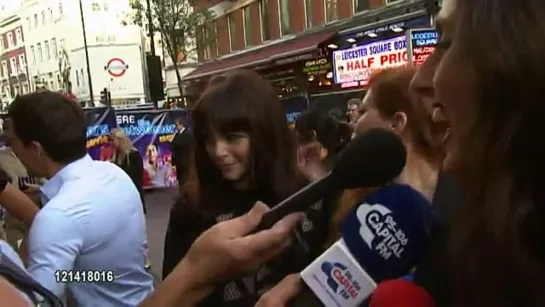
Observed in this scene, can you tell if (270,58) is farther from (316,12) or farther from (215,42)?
(215,42)

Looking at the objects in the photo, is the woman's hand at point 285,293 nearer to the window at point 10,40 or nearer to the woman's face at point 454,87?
the woman's face at point 454,87

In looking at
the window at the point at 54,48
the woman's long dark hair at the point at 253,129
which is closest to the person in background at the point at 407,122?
the woman's long dark hair at the point at 253,129

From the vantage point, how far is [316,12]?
24359 mm

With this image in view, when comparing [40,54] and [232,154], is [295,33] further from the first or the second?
[40,54]

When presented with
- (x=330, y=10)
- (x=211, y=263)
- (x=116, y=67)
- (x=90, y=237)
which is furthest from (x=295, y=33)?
(x=211, y=263)

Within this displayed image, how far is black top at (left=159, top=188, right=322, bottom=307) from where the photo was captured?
65.3 inches

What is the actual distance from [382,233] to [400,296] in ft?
0.40

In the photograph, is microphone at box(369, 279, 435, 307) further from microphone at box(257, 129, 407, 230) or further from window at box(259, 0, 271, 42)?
window at box(259, 0, 271, 42)

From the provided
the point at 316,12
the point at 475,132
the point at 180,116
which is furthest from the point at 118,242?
the point at 316,12

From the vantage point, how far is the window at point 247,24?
30.1 metres

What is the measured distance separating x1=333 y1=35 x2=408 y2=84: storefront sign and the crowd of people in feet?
38.7

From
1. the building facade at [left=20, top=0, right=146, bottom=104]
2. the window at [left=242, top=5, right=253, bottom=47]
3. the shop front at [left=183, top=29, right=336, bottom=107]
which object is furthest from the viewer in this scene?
the building facade at [left=20, top=0, right=146, bottom=104]

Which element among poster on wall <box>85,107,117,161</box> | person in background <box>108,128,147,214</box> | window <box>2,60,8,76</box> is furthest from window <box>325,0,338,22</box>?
window <box>2,60,8,76</box>

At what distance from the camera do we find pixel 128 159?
32.8 feet
